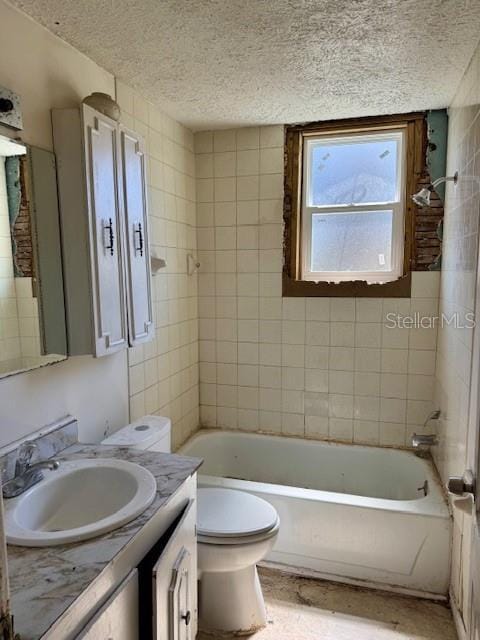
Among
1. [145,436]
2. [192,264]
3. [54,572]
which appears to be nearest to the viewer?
[54,572]

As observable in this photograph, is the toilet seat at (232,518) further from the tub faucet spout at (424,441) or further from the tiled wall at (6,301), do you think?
the tiled wall at (6,301)

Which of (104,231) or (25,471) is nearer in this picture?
(25,471)

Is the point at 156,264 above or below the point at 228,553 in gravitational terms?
above

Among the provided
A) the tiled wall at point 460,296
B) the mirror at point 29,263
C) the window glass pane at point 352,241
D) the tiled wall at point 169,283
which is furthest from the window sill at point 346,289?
the mirror at point 29,263

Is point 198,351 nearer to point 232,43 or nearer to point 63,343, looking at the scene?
point 63,343

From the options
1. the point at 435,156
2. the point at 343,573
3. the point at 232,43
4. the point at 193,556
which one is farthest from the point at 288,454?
the point at 232,43

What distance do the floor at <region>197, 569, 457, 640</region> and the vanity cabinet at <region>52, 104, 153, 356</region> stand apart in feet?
4.47

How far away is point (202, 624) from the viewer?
1.84 m

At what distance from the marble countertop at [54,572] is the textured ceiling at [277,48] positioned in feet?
5.14

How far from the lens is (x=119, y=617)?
996mm

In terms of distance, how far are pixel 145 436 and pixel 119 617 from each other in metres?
0.86

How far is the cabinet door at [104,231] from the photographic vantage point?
5.14 ft

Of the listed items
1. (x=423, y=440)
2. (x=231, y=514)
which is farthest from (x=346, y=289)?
(x=231, y=514)

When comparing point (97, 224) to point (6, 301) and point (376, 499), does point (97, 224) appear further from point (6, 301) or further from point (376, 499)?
point (376, 499)
